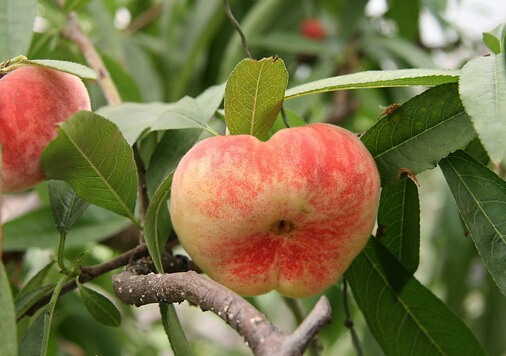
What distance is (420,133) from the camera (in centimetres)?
59

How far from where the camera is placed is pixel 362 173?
52 cm

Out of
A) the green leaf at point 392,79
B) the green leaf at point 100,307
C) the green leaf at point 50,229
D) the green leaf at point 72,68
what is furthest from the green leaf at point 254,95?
the green leaf at point 50,229

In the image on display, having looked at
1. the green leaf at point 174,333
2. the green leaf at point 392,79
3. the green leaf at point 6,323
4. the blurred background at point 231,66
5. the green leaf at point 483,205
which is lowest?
the blurred background at point 231,66

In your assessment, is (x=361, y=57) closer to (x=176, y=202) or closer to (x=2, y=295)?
(x=176, y=202)

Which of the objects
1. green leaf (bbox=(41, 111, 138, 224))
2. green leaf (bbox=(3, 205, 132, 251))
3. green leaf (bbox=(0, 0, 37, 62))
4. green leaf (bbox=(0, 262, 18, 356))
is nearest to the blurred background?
green leaf (bbox=(3, 205, 132, 251))

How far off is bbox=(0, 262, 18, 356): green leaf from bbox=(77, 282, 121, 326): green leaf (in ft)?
0.64

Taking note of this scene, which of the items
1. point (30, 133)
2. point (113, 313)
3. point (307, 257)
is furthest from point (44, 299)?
point (307, 257)

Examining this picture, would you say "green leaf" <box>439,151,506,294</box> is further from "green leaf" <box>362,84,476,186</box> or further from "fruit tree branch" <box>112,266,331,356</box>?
"fruit tree branch" <box>112,266,331,356</box>

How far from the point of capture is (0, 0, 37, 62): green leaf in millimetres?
743

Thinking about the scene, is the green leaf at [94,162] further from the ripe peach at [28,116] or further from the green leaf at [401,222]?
the green leaf at [401,222]

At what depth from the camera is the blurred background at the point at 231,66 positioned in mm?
1141

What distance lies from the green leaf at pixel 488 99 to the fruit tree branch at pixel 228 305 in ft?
0.63

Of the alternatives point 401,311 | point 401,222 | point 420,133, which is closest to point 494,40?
point 420,133

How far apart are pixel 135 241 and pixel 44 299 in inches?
22.1
